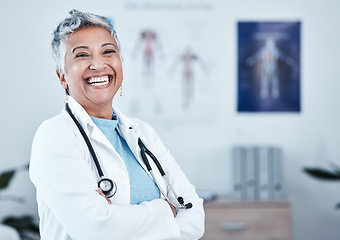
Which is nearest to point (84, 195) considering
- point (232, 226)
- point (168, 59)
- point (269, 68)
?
point (232, 226)

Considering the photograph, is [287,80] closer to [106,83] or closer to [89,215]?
[106,83]

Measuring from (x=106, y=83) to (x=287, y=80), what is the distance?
2.33 m

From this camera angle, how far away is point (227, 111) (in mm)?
3447

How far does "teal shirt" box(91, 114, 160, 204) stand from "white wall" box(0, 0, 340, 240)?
78.2 inches

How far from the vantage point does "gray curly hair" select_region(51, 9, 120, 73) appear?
4.46 feet

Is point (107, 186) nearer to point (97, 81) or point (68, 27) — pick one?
point (97, 81)

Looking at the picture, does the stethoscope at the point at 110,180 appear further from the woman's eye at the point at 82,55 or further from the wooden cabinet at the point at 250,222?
the wooden cabinet at the point at 250,222

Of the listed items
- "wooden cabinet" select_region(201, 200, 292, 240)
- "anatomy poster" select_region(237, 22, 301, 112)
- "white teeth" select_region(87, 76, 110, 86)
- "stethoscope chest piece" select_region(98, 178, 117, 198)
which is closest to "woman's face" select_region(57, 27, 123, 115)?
"white teeth" select_region(87, 76, 110, 86)

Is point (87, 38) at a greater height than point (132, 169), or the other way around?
point (87, 38)

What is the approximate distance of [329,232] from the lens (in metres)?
3.46

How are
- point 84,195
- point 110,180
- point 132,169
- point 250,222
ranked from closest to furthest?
point 84,195 < point 110,180 < point 132,169 < point 250,222

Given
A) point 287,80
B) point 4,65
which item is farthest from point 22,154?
point 287,80

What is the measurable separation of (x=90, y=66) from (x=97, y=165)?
305 mm

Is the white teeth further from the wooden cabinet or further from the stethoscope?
the wooden cabinet
